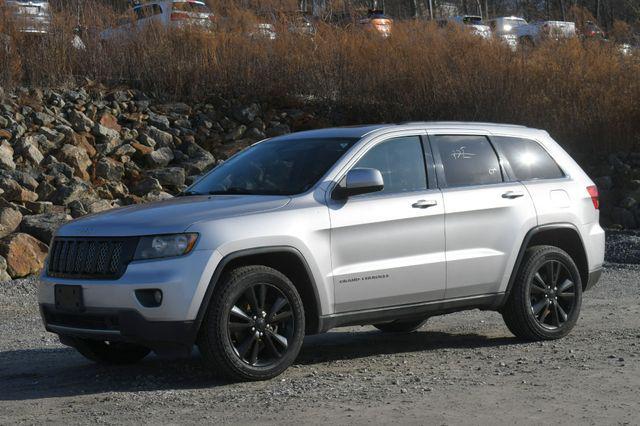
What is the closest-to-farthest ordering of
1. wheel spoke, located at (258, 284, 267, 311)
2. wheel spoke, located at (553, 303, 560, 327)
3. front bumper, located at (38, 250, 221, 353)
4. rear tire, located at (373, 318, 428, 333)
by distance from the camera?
front bumper, located at (38, 250, 221, 353) < wheel spoke, located at (258, 284, 267, 311) < wheel spoke, located at (553, 303, 560, 327) < rear tire, located at (373, 318, 428, 333)

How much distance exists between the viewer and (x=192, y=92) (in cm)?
2388

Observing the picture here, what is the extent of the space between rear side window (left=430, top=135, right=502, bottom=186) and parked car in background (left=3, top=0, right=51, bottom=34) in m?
16.0

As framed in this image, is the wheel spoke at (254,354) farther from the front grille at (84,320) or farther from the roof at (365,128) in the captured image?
the roof at (365,128)

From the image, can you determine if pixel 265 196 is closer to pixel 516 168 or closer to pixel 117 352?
pixel 117 352

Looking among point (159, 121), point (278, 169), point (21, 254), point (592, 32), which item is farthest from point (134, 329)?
point (592, 32)

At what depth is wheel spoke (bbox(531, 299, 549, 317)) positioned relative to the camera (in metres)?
9.14

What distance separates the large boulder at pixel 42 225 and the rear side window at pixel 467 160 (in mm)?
8110

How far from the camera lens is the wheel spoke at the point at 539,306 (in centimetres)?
914

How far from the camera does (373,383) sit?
297 inches

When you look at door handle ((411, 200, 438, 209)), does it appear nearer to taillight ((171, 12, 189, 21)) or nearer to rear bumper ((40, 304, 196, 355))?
rear bumper ((40, 304, 196, 355))

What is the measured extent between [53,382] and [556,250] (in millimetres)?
4078

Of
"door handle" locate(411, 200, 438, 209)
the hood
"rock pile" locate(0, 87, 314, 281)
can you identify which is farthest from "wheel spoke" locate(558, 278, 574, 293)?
"rock pile" locate(0, 87, 314, 281)

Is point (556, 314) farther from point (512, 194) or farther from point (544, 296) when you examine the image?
point (512, 194)

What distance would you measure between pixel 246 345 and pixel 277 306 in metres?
0.34
